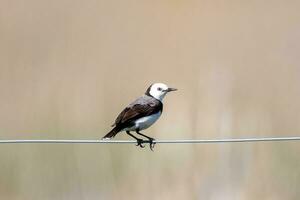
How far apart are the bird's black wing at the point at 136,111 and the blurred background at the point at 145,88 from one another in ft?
5.03

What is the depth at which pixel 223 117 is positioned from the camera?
1091 cm

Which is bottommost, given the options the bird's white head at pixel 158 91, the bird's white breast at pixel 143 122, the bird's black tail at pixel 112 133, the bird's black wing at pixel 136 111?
the bird's black tail at pixel 112 133

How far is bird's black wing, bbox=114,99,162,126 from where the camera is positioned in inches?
349

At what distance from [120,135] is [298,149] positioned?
74.2 inches

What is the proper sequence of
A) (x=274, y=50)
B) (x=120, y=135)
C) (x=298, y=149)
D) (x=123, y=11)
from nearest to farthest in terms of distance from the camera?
(x=298, y=149)
(x=120, y=135)
(x=274, y=50)
(x=123, y=11)

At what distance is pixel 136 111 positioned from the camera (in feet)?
29.4

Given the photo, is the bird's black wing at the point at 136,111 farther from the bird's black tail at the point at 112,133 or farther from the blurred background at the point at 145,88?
the blurred background at the point at 145,88

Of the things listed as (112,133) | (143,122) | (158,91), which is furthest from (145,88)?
(112,133)

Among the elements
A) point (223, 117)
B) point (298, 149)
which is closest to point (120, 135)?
point (223, 117)

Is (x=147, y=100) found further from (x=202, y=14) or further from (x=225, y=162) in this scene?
(x=202, y=14)

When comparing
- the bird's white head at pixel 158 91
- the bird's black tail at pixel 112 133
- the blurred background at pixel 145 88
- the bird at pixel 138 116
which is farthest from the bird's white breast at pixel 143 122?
the blurred background at pixel 145 88

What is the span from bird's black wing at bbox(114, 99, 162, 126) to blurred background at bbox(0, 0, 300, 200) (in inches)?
60.3

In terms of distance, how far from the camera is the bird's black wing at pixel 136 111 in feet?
29.1

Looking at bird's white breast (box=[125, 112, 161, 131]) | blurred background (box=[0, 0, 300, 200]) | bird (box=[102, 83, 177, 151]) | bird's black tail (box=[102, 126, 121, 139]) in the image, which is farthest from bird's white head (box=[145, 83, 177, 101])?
blurred background (box=[0, 0, 300, 200])
